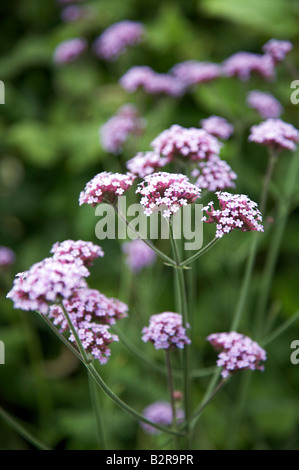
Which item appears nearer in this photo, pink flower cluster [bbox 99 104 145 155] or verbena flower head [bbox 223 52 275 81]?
verbena flower head [bbox 223 52 275 81]

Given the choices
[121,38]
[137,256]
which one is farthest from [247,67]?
[137,256]

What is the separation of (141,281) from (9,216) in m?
1.37

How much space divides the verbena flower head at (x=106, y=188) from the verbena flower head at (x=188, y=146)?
0.67 feet

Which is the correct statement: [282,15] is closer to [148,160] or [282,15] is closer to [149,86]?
[149,86]

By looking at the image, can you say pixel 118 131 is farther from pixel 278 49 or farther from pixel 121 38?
pixel 278 49

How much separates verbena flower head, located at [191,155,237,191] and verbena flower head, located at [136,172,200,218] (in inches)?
7.7

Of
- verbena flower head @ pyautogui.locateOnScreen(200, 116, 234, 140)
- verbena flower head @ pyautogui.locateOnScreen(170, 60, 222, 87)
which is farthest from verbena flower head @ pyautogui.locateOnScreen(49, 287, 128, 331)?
verbena flower head @ pyautogui.locateOnScreen(170, 60, 222, 87)

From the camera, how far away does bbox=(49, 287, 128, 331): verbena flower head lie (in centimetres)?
95

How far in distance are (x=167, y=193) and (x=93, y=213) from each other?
137 centimetres

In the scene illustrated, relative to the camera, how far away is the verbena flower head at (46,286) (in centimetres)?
77

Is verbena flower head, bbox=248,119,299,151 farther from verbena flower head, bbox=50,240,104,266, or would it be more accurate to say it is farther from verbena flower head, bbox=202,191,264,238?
verbena flower head, bbox=50,240,104,266

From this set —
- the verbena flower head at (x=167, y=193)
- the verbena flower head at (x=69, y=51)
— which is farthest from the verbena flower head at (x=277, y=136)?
the verbena flower head at (x=69, y=51)

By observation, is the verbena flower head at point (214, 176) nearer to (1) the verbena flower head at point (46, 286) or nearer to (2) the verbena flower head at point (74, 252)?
(2) the verbena flower head at point (74, 252)

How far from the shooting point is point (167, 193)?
90 cm
